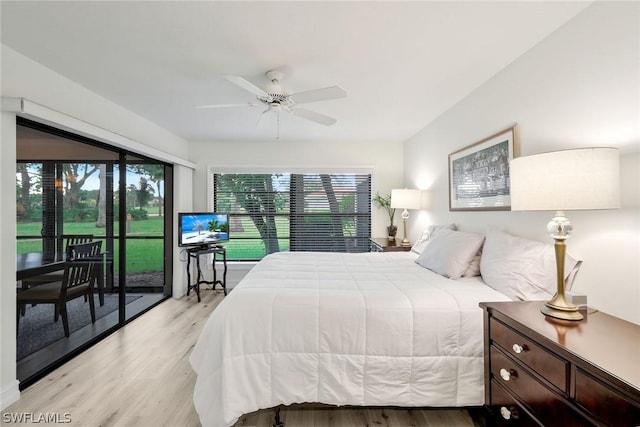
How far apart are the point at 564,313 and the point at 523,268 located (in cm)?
47

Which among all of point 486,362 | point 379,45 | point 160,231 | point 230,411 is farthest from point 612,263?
point 160,231

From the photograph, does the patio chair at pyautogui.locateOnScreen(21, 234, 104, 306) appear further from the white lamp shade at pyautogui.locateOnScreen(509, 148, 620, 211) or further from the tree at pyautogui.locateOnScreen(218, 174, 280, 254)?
the white lamp shade at pyautogui.locateOnScreen(509, 148, 620, 211)

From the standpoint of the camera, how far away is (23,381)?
1999 millimetres

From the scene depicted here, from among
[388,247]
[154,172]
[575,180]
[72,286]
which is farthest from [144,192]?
[575,180]

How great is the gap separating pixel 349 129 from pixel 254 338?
3.09 metres

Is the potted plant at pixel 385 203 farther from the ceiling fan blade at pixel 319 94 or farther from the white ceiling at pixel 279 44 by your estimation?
the ceiling fan blade at pixel 319 94

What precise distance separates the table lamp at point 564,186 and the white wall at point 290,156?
10.9 ft

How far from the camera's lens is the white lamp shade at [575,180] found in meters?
1.12

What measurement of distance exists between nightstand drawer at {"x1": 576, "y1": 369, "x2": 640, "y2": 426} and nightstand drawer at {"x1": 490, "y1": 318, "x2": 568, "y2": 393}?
6cm

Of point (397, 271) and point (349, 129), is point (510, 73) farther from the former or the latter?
point (349, 129)

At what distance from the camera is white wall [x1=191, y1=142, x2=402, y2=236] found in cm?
456

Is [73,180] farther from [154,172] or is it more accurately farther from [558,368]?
[558,368]

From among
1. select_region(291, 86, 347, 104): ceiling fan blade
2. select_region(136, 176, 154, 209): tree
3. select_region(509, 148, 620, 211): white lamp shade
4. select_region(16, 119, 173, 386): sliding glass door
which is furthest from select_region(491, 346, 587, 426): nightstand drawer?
select_region(136, 176, 154, 209): tree

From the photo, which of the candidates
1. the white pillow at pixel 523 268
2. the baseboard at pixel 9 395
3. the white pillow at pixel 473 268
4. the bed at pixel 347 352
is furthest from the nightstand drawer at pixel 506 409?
the baseboard at pixel 9 395
